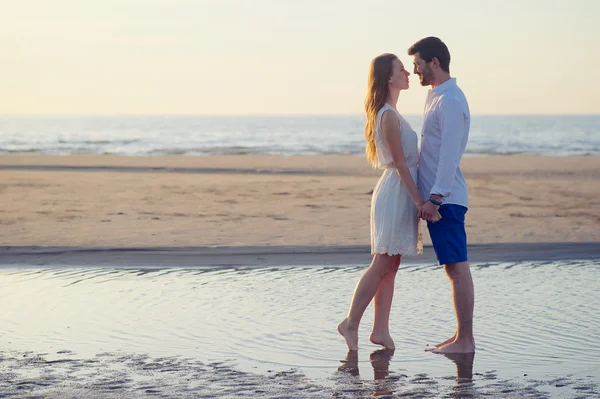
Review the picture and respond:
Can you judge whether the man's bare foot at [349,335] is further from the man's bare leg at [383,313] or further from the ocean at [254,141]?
the ocean at [254,141]

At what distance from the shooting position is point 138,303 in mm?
6746

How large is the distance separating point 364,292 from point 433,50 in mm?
1537

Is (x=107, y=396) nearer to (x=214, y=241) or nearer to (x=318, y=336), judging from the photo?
(x=318, y=336)

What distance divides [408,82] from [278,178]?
1665 centimetres

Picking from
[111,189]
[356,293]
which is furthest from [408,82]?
[111,189]

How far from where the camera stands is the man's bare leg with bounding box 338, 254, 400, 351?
544cm

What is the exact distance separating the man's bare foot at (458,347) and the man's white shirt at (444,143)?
813mm

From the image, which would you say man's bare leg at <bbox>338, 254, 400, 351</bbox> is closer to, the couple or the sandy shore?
the couple

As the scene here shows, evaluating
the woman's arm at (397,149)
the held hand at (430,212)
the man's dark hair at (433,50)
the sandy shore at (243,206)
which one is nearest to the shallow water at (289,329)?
the held hand at (430,212)

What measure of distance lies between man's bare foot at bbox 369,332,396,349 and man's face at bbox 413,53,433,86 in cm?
156

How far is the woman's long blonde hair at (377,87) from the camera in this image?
539 cm

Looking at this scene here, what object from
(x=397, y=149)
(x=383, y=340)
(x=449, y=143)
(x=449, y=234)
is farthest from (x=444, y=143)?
(x=383, y=340)

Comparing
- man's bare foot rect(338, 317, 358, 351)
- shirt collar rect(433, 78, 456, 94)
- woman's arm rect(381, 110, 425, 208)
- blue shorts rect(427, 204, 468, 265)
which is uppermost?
shirt collar rect(433, 78, 456, 94)

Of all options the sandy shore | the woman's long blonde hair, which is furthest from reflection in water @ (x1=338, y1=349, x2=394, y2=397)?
the sandy shore
